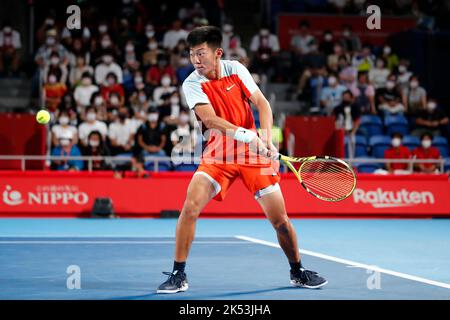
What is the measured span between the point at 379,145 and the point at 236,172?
42.6ft

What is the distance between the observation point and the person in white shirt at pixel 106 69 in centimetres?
2131

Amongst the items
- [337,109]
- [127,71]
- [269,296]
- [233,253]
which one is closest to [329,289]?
[269,296]

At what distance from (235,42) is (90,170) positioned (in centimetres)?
632

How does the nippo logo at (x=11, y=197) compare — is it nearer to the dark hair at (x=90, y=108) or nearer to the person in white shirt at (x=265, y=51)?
the dark hair at (x=90, y=108)

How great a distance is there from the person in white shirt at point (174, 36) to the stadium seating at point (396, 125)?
18.7 ft

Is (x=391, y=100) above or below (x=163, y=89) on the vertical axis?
below

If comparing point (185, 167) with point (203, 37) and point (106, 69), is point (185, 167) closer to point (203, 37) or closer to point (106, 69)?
point (106, 69)

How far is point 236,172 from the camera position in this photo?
8742mm

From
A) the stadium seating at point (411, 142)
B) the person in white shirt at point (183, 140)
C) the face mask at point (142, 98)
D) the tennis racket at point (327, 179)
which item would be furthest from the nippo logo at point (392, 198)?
the tennis racket at point (327, 179)

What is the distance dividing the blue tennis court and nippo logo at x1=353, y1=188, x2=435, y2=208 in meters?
1.37

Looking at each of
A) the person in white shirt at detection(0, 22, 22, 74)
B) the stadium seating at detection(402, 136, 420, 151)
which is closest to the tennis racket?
the stadium seating at detection(402, 136, 420, 151)

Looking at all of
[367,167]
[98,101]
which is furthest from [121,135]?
[367,167]

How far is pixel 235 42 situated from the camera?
2261 cm

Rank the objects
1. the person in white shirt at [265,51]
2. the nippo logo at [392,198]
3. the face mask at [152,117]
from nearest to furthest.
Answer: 1. the nippo logo at [392,198]
2. the face mask at [152,117]
3. the person in white shirt at [265,51]
